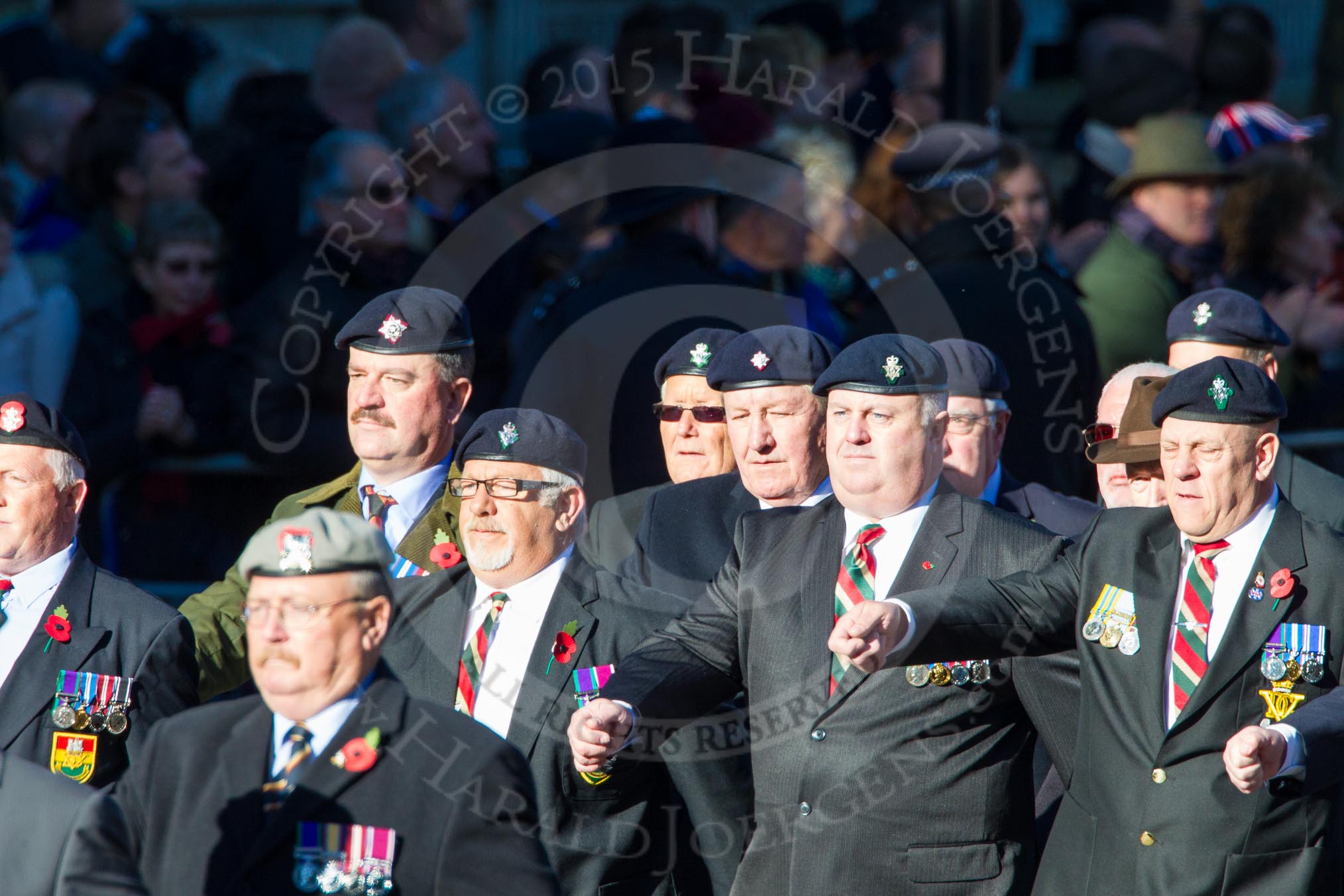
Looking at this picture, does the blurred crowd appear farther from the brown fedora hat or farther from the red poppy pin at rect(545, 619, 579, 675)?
the red poppy pin at rect(545, 619, 579, 675)

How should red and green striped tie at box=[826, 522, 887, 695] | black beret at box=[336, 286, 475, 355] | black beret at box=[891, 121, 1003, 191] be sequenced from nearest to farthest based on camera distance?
red and green striped tie at box=[826, 522, 887, 695] < black beret at box=[336, 286, 475, 355] < black beret at box=[891, 121, 1003, 191]

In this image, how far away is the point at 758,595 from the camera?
17.5 feet

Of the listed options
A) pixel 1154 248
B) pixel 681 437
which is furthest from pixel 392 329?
pixel 1154 248

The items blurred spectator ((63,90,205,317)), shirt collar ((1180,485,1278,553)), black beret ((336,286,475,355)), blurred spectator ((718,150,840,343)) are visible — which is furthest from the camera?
blurred spectator ((63,90,205,317))

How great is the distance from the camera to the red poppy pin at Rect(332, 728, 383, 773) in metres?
4.13

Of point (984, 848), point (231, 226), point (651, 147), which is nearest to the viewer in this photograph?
point (984, 848)

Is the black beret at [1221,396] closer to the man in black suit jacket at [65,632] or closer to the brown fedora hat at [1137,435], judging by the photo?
the brown fedora hat at [1137,435]

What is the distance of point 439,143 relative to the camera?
27.3 feet

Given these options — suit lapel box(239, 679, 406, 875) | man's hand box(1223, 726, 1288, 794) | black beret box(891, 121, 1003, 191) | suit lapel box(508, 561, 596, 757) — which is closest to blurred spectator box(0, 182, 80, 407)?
suit lapel box(508, 561, 596, 757)

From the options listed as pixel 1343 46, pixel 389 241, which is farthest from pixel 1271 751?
pixel 1343 46

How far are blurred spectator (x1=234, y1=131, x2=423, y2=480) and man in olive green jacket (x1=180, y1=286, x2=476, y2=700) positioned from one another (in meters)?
1.17

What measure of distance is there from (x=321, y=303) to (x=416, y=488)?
1.62 metres

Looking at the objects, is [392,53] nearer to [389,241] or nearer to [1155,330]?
[389,241]

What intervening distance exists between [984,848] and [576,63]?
5.55 metres
